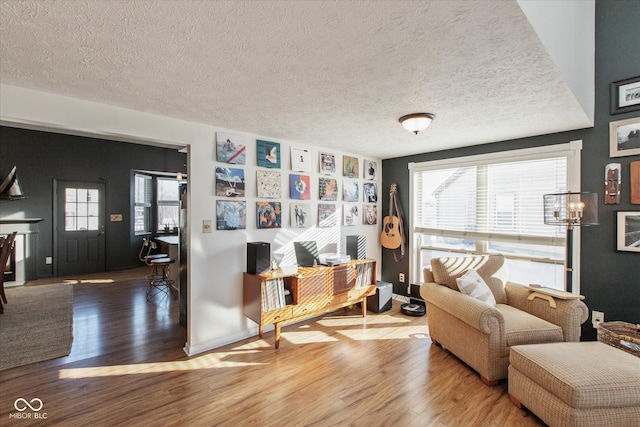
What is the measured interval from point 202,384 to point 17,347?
6.83 ft

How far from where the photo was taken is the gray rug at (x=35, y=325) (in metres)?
2.75

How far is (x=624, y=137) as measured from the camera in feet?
8.70

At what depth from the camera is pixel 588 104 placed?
2.61 metres

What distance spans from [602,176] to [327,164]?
2828 mm

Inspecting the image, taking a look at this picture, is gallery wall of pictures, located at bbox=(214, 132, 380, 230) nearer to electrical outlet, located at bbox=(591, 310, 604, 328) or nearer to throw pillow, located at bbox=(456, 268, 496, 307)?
throw pillow, located at bbox=(456, 268, 496, 307)

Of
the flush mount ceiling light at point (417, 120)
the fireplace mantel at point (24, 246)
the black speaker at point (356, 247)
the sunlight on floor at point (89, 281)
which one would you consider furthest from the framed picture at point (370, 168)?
the fireplace mantel at point (24, 246)

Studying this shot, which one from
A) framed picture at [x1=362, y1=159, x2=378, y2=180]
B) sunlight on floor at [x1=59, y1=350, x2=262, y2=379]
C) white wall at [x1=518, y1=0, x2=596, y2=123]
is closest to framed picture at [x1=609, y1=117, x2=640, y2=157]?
white wall at [x1=518, y1=0, x2=596, y2=123]

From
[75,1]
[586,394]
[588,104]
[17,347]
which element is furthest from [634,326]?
[17,347]

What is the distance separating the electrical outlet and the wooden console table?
2.22 meters

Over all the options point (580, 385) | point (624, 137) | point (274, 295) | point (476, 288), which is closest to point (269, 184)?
point (274, 295)

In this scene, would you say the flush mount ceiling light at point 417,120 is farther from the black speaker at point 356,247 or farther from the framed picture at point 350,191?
the black speaker at point 356,247

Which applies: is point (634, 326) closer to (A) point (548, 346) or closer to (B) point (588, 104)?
(A) point (548, 346)

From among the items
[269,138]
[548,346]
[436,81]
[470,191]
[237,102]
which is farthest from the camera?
[470,191]

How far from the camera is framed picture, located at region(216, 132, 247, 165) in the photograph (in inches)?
116
